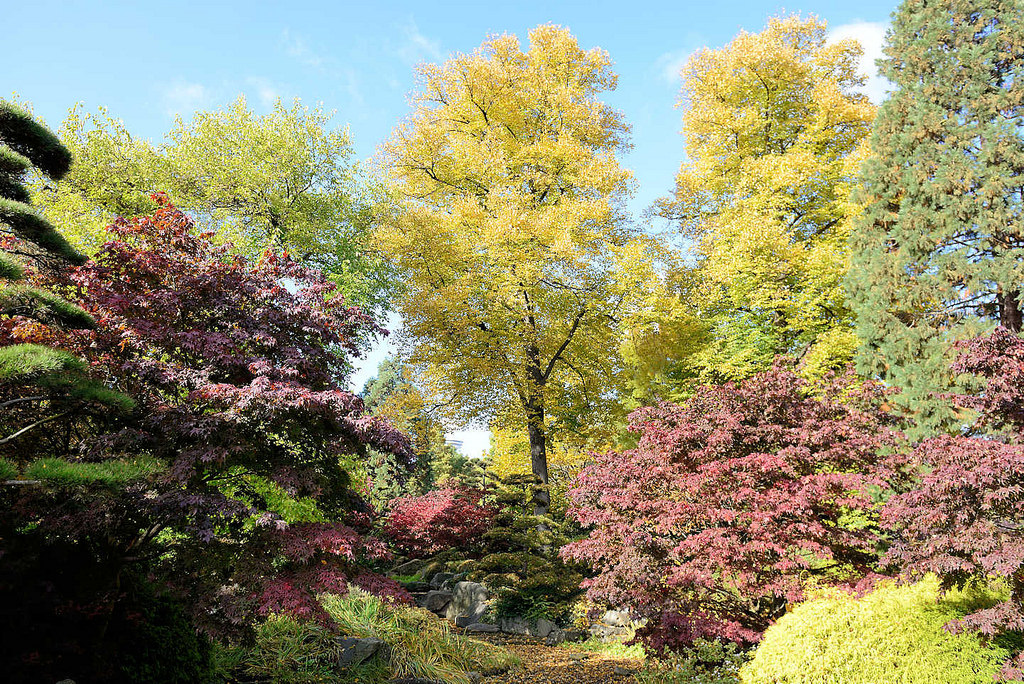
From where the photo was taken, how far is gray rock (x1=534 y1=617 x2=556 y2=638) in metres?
10.4

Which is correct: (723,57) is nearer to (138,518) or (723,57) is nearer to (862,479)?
(862,479)

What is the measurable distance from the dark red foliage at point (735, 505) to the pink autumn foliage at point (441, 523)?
554 centimetres

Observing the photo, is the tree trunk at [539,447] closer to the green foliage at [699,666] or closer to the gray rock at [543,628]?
the gray rock at [543,628]

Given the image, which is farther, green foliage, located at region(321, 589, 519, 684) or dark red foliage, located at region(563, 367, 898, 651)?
green foliage, located at region(321, 589, 519, 684)

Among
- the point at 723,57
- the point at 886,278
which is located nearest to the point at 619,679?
the point at 886,278

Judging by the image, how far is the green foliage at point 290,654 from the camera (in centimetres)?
624

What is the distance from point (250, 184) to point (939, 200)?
15.8 m


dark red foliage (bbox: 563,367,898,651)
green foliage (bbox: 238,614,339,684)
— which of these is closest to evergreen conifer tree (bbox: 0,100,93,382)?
green foliage (bbox: 238,614,339,684)

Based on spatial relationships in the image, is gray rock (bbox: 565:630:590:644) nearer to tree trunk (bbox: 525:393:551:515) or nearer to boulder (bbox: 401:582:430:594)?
tree trunk (bbox: 525:393:551:515)

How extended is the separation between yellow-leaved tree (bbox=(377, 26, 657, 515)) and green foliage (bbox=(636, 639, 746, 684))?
600 cm

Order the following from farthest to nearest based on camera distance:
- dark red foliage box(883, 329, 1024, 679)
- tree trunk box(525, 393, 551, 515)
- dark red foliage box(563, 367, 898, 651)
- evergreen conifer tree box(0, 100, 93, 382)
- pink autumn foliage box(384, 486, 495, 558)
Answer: pink autumn foliage box(384, 486, 495, 558), tree trunk box(525, 393, 551, 515), dark red foliage box(563, 367, 898, 651), dark red foliage box(883, 329, 1024, 679), evergreen conifer tree box(0, 100, 93, 382)

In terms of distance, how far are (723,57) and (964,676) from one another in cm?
1582

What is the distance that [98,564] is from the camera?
15.3ft

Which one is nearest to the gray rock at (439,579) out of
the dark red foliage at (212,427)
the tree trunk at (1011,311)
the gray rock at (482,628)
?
the gray rock at (482,628)
